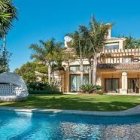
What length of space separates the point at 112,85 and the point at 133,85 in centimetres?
279

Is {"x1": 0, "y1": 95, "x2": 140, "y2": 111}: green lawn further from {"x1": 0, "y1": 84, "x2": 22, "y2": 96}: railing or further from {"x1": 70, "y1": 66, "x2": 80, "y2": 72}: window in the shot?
{"x1": 70, "y1": 66, "x2": 80, "y2": 72}: window

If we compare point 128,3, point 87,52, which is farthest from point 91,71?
point 128,3

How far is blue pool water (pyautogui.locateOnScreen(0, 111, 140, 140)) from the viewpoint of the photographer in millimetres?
12250

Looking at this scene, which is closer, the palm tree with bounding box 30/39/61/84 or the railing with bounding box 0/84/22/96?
the railing with bounding box 0/84/22/96

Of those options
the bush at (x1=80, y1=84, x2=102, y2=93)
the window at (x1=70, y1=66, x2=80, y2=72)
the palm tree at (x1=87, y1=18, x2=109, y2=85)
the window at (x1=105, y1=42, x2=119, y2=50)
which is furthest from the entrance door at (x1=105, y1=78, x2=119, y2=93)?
the window at (x1=105, y1=42, x2=119, y2=50)

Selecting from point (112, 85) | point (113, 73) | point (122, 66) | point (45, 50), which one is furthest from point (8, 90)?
point (112, 85)

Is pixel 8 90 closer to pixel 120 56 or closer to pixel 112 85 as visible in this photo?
pixel 112 85

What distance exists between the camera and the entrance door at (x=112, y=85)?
143 feet

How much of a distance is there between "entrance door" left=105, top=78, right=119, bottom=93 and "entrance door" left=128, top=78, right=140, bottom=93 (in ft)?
5.62

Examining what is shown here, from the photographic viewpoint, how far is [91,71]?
139 ft

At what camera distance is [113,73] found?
43406 mm

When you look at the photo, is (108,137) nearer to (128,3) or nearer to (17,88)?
(17,88)

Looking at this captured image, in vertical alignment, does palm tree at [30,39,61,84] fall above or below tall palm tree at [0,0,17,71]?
above

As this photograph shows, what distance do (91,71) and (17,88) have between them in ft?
61.1
